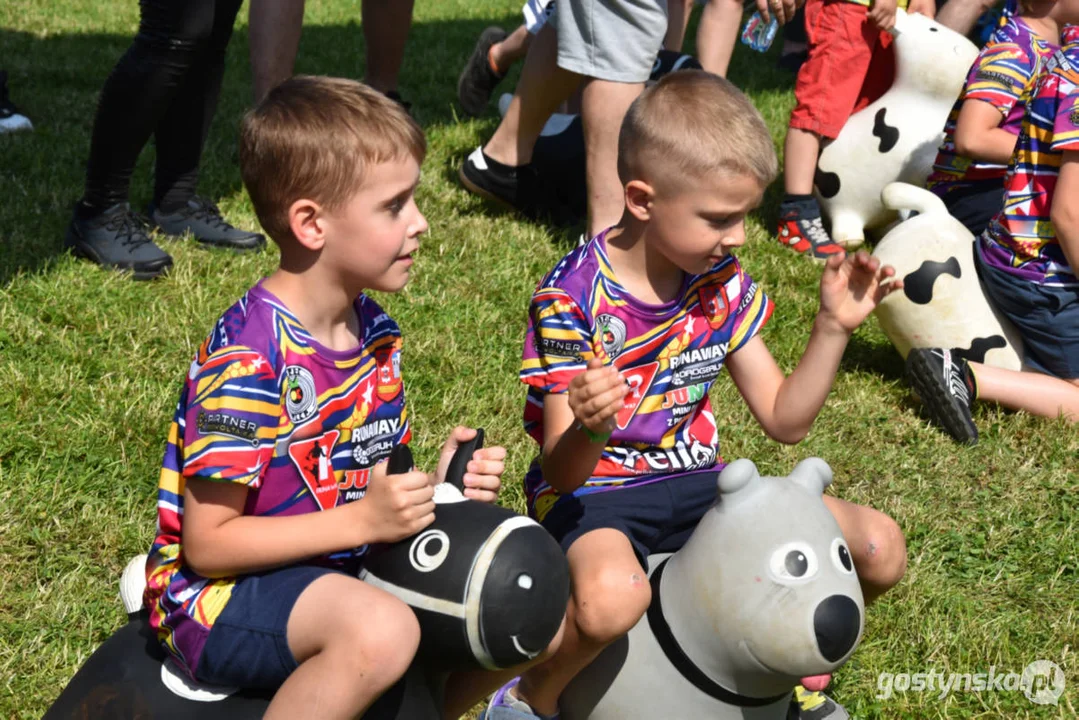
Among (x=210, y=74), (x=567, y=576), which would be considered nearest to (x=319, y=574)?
(x=567, y=576)

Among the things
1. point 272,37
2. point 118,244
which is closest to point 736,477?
point 118,244

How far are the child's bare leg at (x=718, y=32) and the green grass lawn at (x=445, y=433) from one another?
753 mm

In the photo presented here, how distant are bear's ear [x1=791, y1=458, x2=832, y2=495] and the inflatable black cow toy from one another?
0.49 metres

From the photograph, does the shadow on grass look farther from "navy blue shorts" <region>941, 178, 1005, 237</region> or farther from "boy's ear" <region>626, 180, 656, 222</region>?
"navy blue shorts" <region>941, 178, 1005, 237</region>

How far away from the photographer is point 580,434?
2.16m

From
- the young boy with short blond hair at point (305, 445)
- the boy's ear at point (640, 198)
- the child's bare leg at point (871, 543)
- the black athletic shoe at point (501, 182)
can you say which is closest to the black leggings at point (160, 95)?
the black athletic shoe at point (501, 182)

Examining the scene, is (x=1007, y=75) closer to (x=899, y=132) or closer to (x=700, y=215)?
(x=899, y=132)

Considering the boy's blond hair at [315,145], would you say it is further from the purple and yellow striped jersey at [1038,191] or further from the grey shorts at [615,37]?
the purple and yellow striped jersey at [1038,191]

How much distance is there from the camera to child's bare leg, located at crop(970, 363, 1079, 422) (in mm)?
3734

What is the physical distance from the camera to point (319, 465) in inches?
82.3

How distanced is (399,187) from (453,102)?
4.92 m

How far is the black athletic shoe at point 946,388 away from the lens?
3587 millimetres

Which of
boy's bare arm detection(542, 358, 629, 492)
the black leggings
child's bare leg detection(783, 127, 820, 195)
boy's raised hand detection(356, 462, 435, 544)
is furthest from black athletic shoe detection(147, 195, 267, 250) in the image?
boy's raised hand detection(356, 462, 435, 544)

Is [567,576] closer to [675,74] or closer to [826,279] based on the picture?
[826,279]
